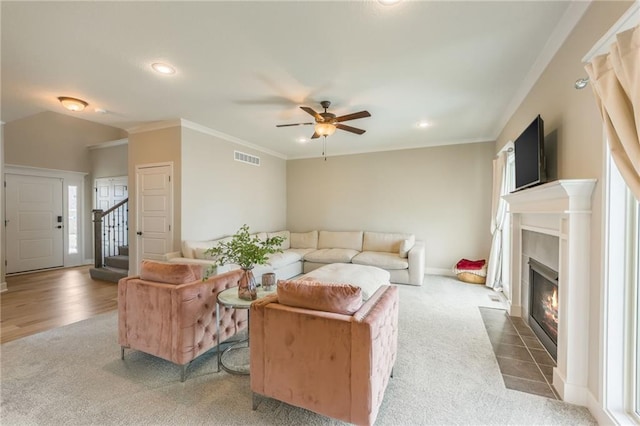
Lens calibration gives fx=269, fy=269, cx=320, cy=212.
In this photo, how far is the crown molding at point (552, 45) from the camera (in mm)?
1885

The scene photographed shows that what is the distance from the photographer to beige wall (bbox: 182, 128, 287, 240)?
436 centimetres

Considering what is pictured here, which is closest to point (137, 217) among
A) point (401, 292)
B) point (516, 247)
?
point (401, 292)

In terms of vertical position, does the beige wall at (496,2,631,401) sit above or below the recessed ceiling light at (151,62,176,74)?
below

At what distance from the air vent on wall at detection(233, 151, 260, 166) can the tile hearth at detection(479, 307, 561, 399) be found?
190 inches

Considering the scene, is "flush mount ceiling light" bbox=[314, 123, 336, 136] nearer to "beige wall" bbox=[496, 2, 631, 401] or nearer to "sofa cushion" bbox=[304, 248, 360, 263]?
"beige wall" bbox=[496, 2, 631, 401]

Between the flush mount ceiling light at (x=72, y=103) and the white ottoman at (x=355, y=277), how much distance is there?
11.8ft

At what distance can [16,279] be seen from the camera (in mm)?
5289

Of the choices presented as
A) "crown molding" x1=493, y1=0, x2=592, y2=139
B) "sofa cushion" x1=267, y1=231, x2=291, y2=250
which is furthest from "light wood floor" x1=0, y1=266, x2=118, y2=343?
"crown molding" x1=493, y1=0, x2=592, y2=139

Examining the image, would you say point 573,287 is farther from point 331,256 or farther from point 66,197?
point 66,197

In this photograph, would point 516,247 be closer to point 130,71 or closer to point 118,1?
point 118,1

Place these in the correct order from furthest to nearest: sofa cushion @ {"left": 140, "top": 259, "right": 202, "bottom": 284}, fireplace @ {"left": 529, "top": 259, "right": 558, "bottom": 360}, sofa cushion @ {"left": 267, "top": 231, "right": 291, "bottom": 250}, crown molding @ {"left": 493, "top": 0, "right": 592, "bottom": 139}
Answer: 1. sofa cushion @ {"left": 267, "top": 231, "right": 291, "bottom": 250}
2. fireplace @ {"left": 529, "top": 259, "right": 558, "bottom": 360}
3. sofa cushion @ {"left": 140, "top": 259, "right": 202, "bottom": 284}
4. crown molding @ {"left": 493, "top": 0, "right": 592, "bottom": 139}

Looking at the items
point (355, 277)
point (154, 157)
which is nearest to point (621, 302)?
point (355, 277)

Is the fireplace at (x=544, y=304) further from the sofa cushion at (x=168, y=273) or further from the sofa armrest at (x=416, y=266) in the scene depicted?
the sofa cushion at (x=168, y=273)

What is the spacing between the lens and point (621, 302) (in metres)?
1.61
